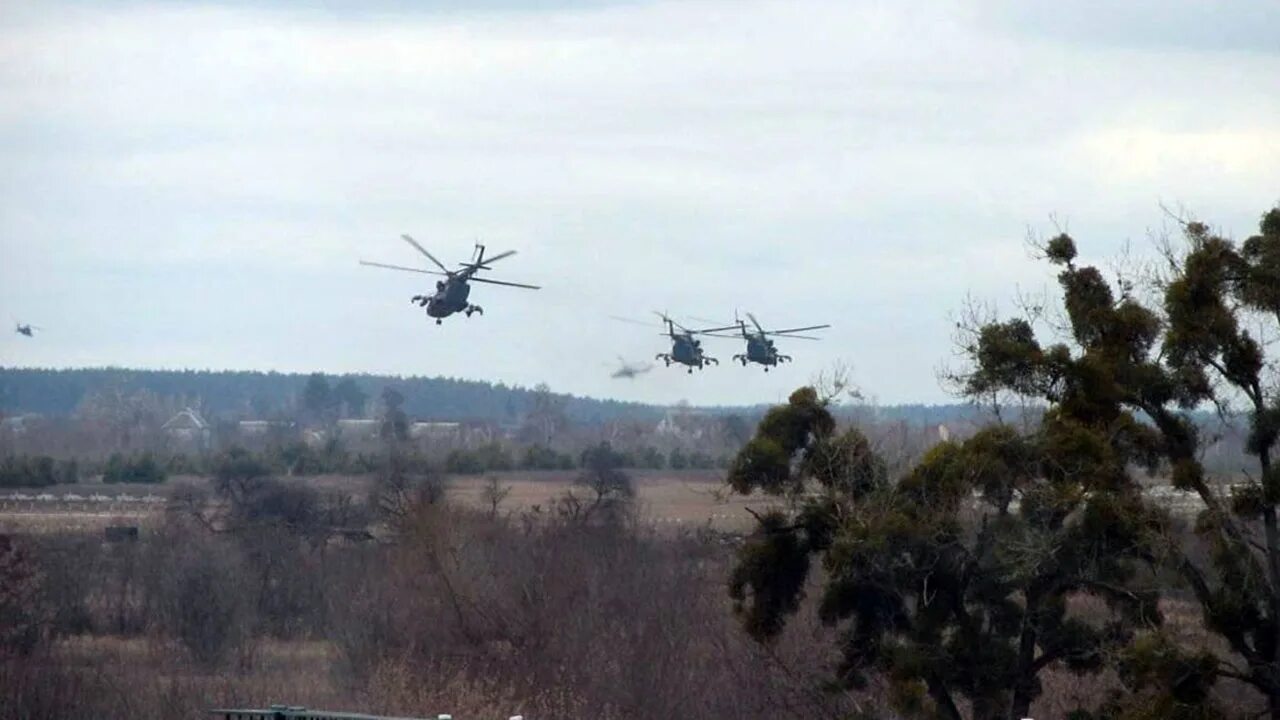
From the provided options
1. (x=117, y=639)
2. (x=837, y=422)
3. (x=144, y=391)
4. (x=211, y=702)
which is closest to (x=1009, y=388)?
(x=837, y=422)

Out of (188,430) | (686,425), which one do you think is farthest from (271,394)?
(686,425)

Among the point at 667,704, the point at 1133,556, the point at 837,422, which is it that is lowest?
the point at 667,704

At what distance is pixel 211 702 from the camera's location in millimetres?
41469

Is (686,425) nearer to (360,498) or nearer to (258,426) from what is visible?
(360,498)

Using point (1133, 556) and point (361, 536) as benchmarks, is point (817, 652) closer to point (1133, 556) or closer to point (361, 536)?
point (1133, 556)

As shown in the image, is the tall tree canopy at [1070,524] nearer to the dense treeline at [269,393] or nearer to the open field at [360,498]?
the open field at [360,498]

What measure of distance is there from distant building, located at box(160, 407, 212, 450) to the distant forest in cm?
363

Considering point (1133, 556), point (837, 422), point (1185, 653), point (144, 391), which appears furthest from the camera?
point (144, 391)

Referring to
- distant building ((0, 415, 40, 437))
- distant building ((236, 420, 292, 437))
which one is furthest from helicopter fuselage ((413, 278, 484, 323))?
distant building ((236, 420, 292, 437))

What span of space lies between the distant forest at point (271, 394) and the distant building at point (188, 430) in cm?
363

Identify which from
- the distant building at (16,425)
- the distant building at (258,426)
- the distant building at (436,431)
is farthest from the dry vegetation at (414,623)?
the distant building at (258,426)

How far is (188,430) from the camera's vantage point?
11131 centimetres

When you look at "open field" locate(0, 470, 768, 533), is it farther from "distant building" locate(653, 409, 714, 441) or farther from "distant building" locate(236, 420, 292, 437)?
"distant building" locate(236, 420, 292, 437)

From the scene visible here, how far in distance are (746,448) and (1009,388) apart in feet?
16.6
